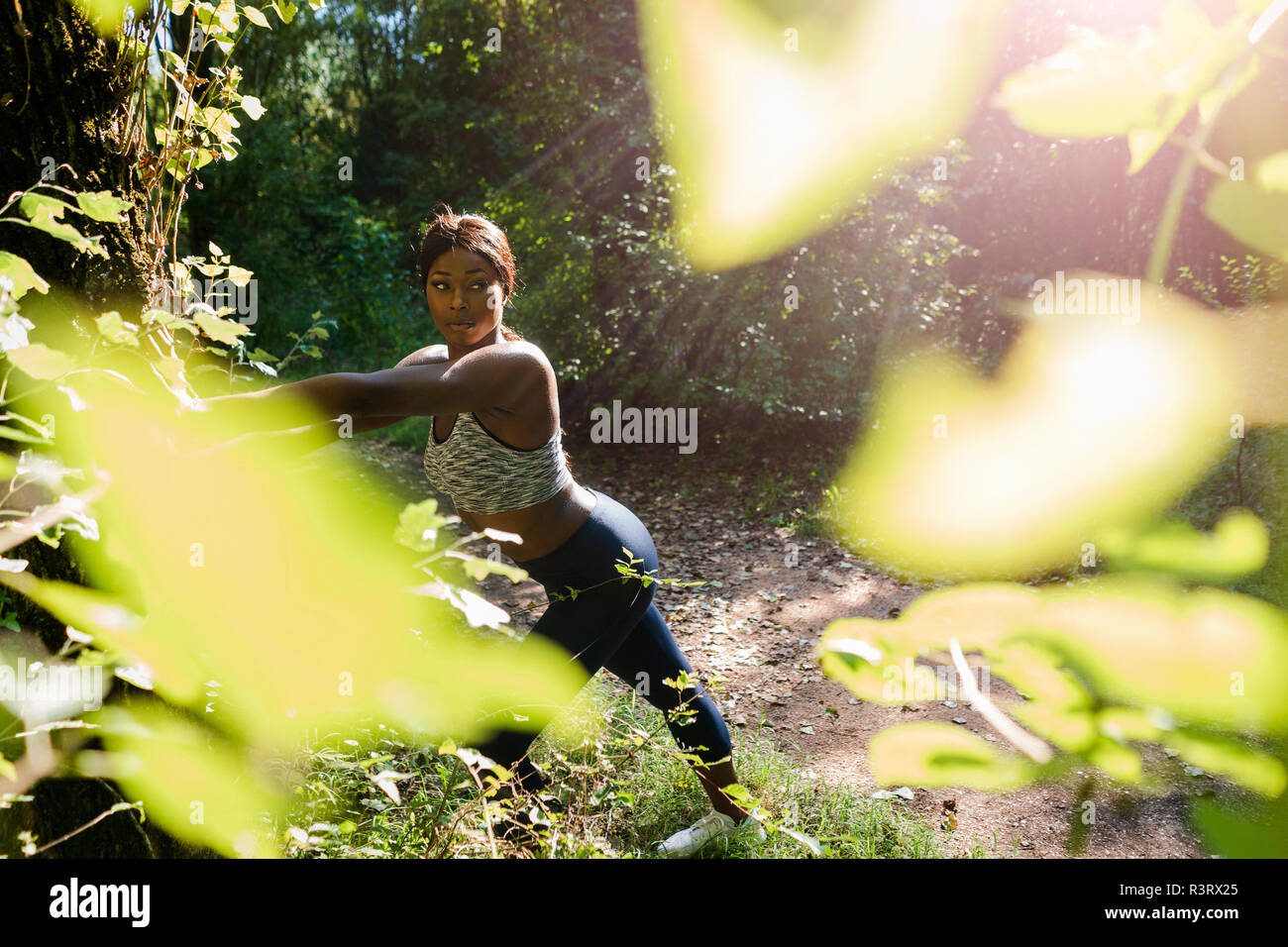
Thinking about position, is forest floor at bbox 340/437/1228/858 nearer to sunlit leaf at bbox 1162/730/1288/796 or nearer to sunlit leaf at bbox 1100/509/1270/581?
sunlit leaf at bbox 1162/730/1288/796

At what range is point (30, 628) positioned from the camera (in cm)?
139

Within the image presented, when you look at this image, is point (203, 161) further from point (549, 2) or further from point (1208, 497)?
point (549, 2)

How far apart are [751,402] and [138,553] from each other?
8.21 m

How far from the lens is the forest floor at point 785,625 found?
3.06 m

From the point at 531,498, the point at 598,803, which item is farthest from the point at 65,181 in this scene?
the point at 598,803

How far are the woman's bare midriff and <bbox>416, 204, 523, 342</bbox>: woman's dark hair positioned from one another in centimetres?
47

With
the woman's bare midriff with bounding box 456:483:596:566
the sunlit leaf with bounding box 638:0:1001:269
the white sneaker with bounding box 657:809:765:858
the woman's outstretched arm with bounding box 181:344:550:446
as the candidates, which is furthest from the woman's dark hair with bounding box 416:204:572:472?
the sunlit leaf with bounding box 638:0:1001:269

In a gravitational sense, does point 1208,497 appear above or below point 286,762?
above

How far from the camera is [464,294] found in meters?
2.06

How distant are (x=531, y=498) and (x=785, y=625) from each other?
152 inches

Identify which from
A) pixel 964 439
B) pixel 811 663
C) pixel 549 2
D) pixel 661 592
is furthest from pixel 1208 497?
pixel 549 2

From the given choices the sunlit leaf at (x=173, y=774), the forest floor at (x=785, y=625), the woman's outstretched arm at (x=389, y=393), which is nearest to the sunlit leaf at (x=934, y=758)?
the forest floor at (x=785, y=625)

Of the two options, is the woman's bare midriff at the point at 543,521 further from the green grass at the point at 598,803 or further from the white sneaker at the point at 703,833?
the white sneaker at the point at 703,833
